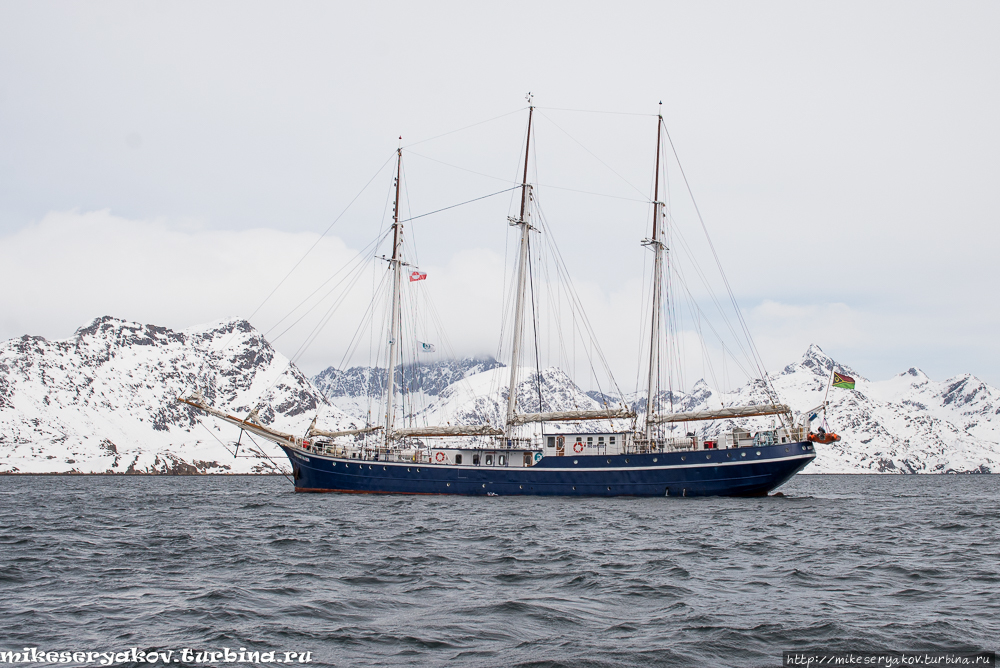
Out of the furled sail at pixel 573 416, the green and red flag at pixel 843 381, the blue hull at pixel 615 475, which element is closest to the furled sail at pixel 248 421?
the blue hull at pixel 615 475

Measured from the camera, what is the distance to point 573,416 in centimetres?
7544

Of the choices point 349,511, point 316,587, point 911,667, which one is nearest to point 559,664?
point 911,667

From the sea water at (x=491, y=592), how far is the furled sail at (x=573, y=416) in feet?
99.2

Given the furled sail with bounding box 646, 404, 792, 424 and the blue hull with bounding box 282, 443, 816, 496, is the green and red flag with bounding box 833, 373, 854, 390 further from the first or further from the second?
the furled sail with bounding box 646, 404, 792, 424

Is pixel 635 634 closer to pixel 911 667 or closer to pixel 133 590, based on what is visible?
pixel 911 667

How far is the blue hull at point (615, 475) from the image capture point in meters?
66.1

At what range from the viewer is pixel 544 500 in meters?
65.1

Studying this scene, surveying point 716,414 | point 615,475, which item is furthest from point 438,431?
point 716,414

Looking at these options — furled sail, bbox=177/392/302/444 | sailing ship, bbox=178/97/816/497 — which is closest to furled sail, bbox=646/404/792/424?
sailing ship, bbox=178/97/816/497

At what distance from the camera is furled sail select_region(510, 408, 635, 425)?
73.9 meters

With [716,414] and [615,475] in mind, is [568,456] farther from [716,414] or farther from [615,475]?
[716,414]

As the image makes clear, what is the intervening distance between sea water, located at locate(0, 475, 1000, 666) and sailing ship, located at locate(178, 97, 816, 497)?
887 inches

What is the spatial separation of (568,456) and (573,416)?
313 inches

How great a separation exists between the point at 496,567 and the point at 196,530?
21.2 metres
